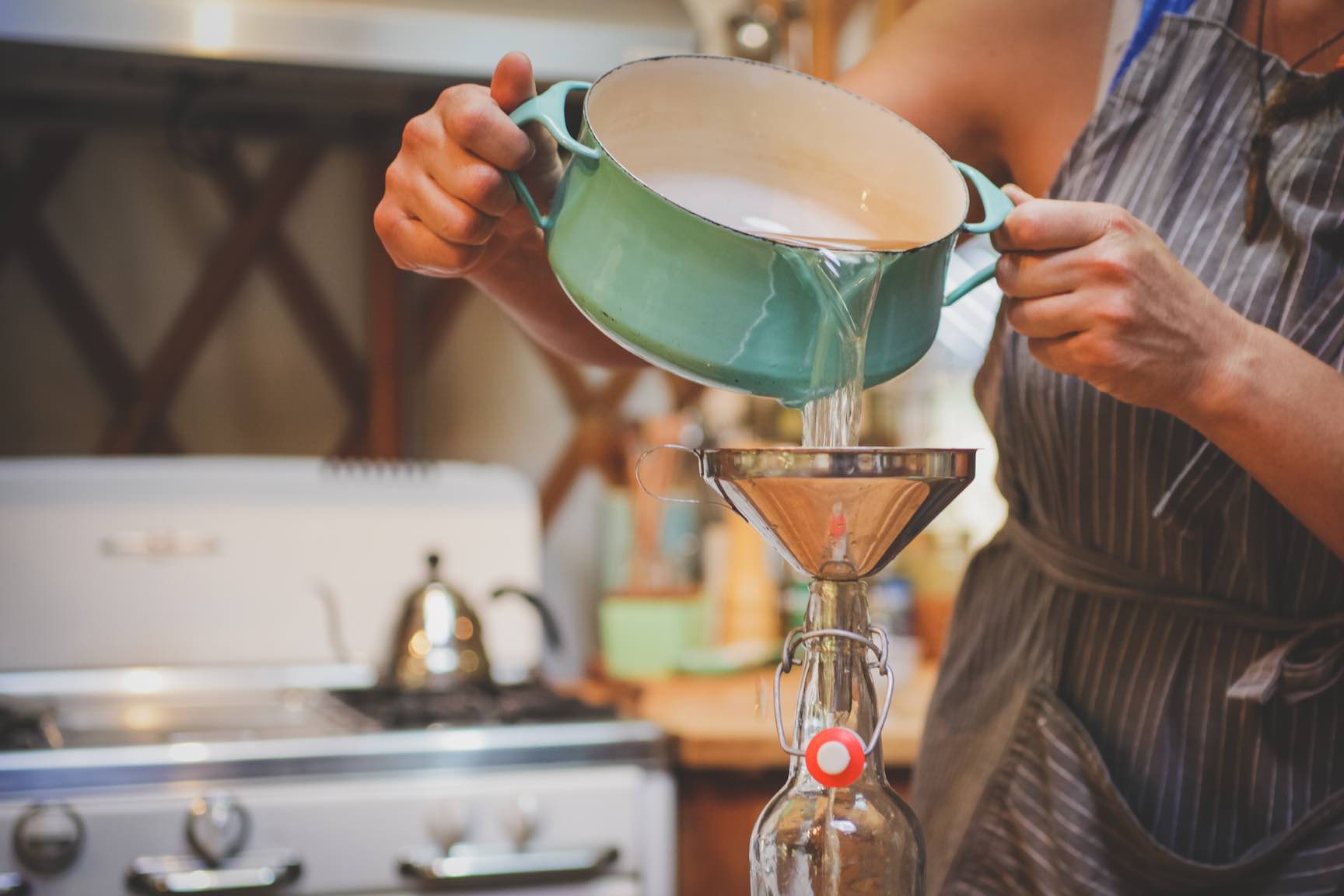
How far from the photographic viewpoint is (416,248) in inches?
24.7

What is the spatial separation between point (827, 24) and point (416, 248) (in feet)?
5.34

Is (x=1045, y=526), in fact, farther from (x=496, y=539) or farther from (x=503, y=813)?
(x=496, y=539)

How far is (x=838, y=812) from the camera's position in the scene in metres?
0.50

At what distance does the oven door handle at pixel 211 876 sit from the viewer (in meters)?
1.19

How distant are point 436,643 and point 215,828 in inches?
17.1

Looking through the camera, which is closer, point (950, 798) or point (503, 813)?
point (950, 798)

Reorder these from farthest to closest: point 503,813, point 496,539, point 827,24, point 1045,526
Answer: point 827,24 < point 496,539 < point 503,813 < point 1045,526

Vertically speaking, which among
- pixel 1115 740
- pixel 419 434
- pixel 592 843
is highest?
pixel 419 434

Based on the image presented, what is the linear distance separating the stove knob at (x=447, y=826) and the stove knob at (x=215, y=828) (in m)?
0.17

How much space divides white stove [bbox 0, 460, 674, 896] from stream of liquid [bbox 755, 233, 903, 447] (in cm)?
85

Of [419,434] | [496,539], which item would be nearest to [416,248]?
[496,539]

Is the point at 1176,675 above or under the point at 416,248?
under

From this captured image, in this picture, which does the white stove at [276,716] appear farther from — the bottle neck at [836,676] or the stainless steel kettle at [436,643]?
the bottle neck at [836,676]

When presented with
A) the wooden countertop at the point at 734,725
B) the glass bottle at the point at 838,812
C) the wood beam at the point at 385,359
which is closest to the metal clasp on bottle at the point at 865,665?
the glass bottle at the point at 838,812
